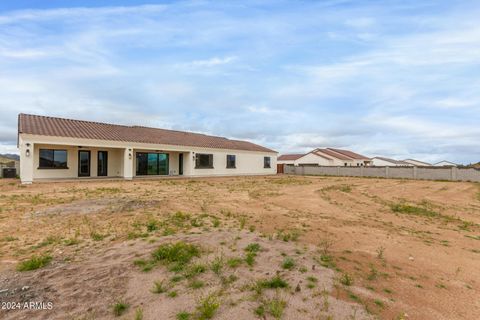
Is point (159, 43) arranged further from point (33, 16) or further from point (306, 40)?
point (306, 40)

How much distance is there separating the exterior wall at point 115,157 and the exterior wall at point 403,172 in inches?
398

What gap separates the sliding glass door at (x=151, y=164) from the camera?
69.6ft

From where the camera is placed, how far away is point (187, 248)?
4.57 metres

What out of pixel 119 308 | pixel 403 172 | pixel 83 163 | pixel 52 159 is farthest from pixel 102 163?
pixel 403 172

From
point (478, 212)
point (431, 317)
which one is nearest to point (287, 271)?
point (431, 317)

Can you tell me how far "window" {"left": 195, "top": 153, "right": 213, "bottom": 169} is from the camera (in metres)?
23.6

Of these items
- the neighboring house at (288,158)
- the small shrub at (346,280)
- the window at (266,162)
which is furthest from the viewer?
the neighboring house at (288,158)

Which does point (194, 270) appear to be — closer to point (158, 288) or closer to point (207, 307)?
point (158, 288)

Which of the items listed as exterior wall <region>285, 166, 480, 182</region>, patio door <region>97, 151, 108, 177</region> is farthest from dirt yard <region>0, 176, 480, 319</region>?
exterior wall <region>285, 166, 480, 182</region>

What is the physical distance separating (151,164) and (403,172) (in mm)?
25523

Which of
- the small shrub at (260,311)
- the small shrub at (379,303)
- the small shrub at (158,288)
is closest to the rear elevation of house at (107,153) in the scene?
the small shrub at (158,288)

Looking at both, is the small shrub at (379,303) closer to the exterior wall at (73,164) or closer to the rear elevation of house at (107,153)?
the rear elevation of house at (107,153)

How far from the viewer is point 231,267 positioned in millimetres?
3979

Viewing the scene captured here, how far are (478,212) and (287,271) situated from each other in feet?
35.2
